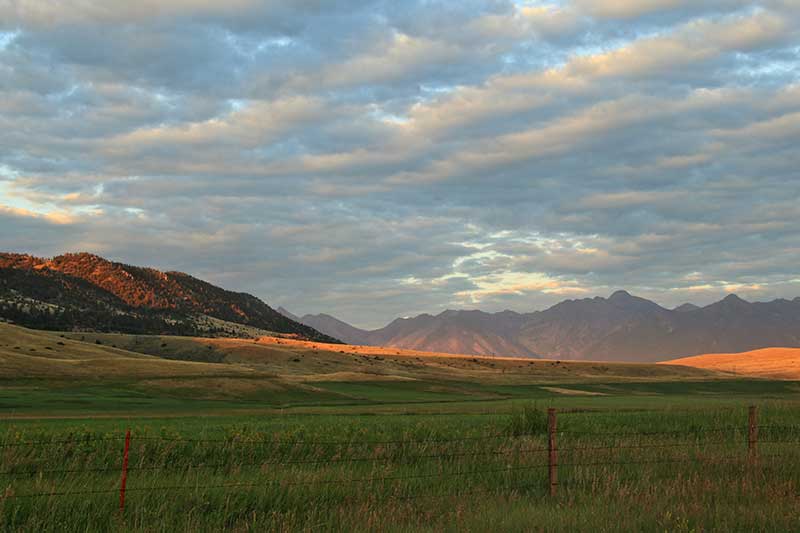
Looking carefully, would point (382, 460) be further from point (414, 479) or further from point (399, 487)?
point (399, 487)

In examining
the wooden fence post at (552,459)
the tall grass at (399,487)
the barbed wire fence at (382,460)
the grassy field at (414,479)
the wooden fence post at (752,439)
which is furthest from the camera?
the wooden fence post at (752,439)

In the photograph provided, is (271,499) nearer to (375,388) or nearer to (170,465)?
(170,465)

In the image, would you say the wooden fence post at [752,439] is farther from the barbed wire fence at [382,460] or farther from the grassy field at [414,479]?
the grassy field at [414,479]

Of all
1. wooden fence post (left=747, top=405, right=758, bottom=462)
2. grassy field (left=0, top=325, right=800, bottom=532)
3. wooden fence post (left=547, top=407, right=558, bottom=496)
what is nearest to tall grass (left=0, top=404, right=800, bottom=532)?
grassy field (left=0, top=325, right=800, bottom=532)

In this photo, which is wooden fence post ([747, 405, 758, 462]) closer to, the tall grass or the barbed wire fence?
the barbed wire fence

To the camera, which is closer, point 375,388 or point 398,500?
point 398,500

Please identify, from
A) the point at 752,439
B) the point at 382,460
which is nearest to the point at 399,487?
the point at 382,460

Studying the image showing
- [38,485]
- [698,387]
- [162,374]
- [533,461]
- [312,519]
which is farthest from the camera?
[698,387]

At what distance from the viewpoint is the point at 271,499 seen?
603 inches

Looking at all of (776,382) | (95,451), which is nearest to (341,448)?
(95,451)

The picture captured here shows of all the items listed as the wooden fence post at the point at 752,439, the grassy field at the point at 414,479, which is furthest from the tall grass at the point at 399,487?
the wooden fence post at the point at 752,439

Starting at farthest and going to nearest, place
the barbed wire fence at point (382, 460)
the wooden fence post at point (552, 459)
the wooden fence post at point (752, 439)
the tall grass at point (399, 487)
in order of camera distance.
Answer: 1. the wooden fence post at point (752, 439)
2. the wooden fence post at point (552, 459)
3. the barbed wire fence at point (382, 460)
4. the tall grass at point (399, 487)

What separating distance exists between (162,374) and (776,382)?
128 meters

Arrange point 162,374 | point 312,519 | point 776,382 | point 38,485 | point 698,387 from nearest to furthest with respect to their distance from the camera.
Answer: point 312,519 < point 38,485 < point 162,374 < point 698,387 < point 776,382
